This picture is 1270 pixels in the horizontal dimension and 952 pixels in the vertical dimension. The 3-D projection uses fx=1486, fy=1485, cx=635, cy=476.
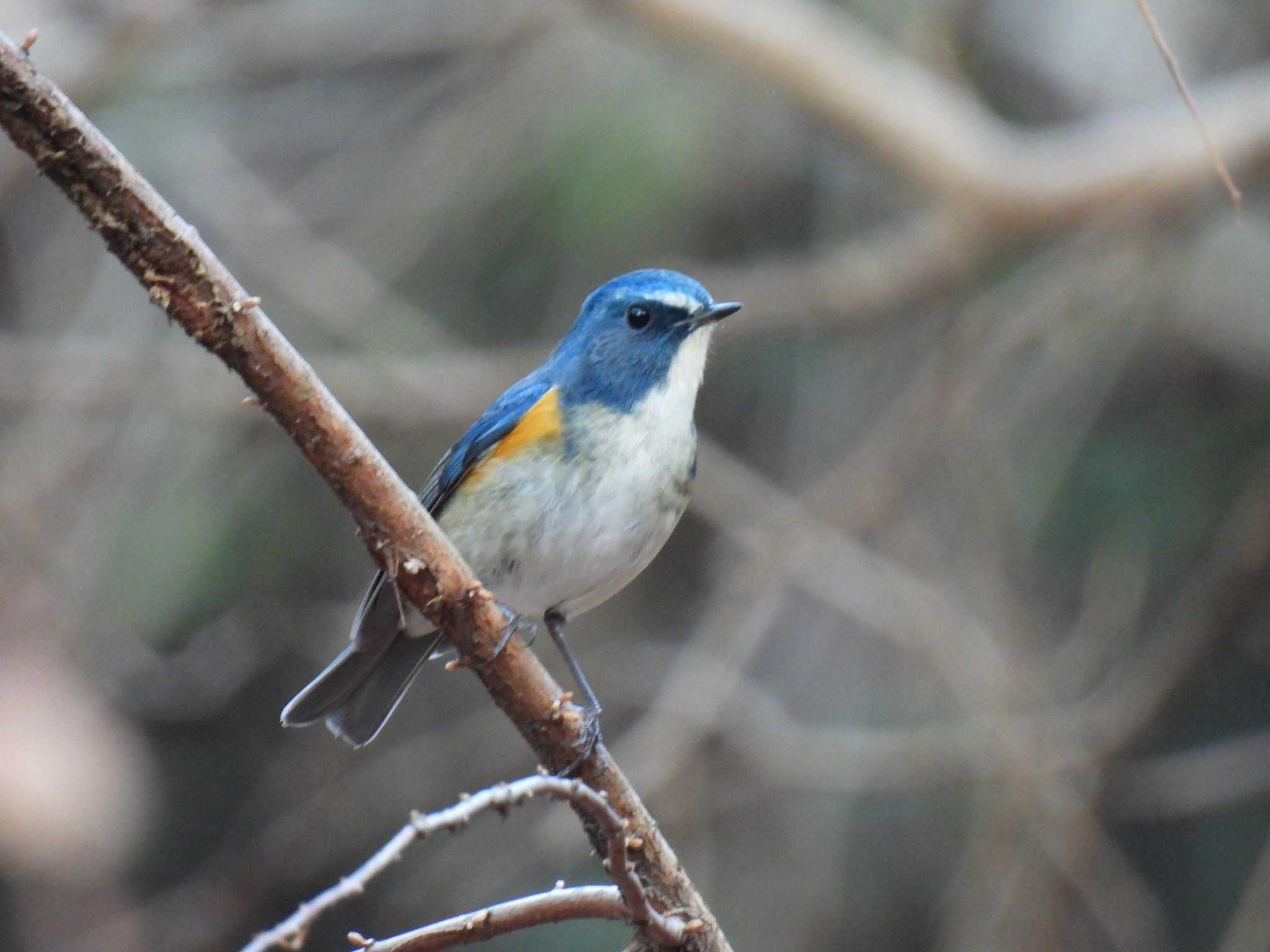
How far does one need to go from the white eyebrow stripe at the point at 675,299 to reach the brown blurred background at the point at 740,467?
1752 millimetres

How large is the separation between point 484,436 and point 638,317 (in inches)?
18.1

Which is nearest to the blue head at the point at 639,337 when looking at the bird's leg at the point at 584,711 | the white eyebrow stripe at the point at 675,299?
the white eyebrow stripe at the point at 675,299

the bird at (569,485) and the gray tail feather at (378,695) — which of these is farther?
the gray tail feather at (378,695)

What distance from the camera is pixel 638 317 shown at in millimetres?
3488

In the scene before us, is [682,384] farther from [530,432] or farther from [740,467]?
[740,467]

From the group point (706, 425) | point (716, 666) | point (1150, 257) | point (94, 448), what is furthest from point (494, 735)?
point (1150, 257)

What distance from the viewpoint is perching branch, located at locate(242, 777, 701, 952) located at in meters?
1.73

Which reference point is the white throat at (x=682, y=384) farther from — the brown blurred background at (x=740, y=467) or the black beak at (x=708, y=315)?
the brown blurred background at (x=740, y=467)

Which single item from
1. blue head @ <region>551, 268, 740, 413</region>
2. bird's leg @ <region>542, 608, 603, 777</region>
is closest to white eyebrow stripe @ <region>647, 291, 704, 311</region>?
blue head @ <region>551, 268, 740, 413</region>

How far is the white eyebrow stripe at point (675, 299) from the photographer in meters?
3.47

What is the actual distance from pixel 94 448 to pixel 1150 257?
13.5ft

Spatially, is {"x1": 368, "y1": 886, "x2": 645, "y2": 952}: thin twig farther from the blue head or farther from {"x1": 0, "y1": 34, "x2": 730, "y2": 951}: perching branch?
the blue head

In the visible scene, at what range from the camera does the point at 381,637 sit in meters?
3.43

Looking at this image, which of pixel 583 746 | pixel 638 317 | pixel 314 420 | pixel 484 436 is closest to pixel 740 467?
pixel 638 317
